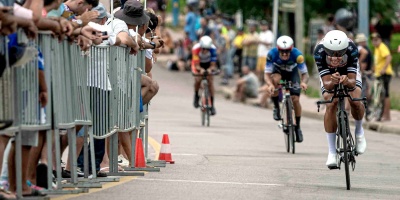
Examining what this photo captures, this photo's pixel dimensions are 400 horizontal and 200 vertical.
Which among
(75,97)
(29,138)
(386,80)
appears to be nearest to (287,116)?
(386,80)

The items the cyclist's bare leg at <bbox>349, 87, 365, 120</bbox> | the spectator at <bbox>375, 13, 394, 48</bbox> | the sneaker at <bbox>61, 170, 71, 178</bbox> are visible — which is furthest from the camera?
the spectator at <bbox>375, 13, 394, 48</bbox>

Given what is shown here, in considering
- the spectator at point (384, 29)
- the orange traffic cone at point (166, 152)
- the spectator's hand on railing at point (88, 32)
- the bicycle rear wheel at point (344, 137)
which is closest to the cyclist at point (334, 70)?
the bicycle rear wheel at point (344, 137)

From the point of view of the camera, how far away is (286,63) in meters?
21.3

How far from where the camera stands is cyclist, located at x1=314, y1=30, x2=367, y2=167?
14492 mm

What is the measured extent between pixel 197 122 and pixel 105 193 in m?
16.3

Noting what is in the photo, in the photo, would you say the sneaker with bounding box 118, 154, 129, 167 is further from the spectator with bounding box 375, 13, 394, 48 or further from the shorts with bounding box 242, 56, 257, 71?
the spectator with bounding box 375, 13, 394, 48

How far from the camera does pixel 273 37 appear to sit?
134 ft

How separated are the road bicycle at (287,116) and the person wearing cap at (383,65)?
747 centimetres

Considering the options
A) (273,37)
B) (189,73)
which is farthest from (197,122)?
(189,73)

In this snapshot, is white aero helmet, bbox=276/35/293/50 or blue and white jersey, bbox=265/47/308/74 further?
blue and white jersey, bbox=265/47/308/74

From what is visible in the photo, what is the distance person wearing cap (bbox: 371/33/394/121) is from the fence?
13579 millimetres

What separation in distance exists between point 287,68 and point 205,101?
22.4 ft

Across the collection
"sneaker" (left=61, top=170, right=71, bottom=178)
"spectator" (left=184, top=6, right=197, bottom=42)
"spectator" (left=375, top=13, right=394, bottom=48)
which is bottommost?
"sneaker" (left=61, top=170, right=71, bottom=178)

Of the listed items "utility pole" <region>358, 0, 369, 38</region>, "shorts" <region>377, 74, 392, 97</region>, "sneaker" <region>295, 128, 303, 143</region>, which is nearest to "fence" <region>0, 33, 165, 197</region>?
"sneaker" <region>295, 128, 303, 143</region>
